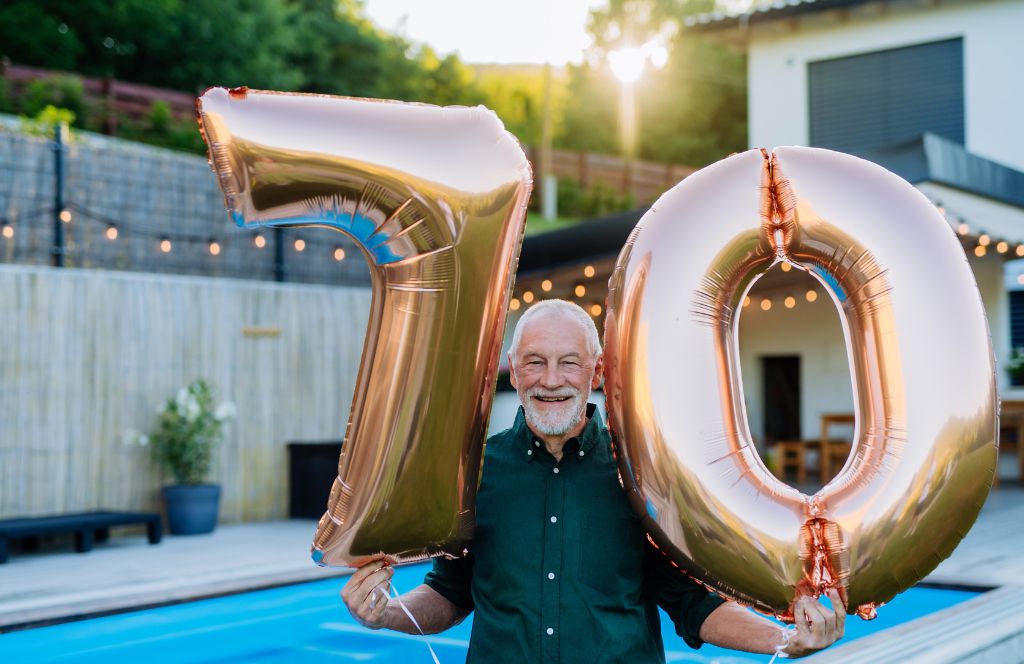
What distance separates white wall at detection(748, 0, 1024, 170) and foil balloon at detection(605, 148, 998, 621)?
9.00 meters

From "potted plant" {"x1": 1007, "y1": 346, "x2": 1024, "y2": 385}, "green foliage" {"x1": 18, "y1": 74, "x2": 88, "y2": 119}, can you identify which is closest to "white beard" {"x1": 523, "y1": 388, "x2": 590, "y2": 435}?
"potted plant" {"x1": 1007, "y1": 346, "x2": 1024, "y2": 385}

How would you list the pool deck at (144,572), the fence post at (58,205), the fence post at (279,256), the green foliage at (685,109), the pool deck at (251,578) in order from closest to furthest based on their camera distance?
the pool deck at (251,578) < the pool deck at (144,572) < the fence post at (58,205) < the fence post at (279,256) < the green foliage at (685,109)

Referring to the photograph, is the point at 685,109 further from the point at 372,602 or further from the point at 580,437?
the point at 372,602

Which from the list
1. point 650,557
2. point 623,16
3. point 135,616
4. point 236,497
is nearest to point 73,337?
point 236,497

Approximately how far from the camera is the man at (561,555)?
74.5 inches

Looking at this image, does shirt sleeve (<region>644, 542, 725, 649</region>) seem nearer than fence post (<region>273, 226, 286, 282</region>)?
Yes

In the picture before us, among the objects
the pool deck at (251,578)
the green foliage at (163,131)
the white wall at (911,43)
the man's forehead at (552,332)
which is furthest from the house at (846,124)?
the man's forehead at (552,332)

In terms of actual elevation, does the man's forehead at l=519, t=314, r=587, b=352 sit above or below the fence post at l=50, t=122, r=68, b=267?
below

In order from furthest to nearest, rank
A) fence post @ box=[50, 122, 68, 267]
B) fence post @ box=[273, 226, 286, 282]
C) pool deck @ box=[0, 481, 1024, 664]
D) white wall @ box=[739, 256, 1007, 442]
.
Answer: white wall @ box=[739, 256, 1007, 442] → fence post @ box=[273, 226, 286, 282] → fence post @ box=[50, 122, 68, 267] → pool deck @ box=[0, 481, 1024, 664]

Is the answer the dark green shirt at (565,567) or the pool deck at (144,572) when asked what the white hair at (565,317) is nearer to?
the dark green shirt at (565,567)

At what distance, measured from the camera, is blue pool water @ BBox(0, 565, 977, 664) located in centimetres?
459

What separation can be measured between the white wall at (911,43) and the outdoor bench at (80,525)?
6.62m

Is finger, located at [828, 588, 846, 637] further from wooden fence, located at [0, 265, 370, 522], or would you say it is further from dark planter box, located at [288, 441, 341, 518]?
dark planter box, located at [288, 441, 341, 518]

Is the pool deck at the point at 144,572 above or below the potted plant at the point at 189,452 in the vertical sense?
below
